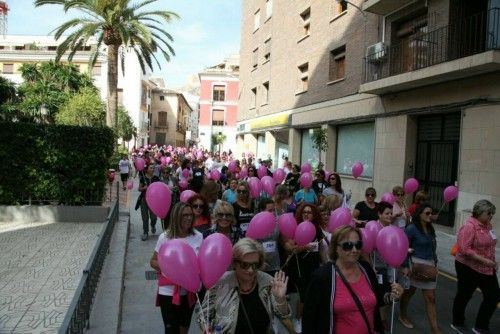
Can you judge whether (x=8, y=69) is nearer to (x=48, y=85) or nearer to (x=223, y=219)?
(x=48, y=85)

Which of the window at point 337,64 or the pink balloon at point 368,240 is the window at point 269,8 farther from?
the pink balloon at point 368,240

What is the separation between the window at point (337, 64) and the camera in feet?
62.6

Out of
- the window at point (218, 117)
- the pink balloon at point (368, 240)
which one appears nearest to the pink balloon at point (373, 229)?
the pink balloon at point (368, 240)

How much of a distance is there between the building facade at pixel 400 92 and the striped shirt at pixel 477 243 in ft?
20.5

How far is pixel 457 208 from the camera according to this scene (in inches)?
469

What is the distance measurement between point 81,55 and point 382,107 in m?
49.3

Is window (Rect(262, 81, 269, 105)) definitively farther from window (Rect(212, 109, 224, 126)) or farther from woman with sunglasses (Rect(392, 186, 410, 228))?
window (Rect(212, 109, 224, 126))

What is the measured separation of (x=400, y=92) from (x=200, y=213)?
1112 centimetres

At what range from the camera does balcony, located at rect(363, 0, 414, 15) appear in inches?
561

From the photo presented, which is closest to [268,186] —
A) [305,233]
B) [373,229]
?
[305,233]

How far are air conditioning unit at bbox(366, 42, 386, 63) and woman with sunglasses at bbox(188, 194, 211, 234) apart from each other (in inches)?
459

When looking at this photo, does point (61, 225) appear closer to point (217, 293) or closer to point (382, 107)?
point (217, 293)

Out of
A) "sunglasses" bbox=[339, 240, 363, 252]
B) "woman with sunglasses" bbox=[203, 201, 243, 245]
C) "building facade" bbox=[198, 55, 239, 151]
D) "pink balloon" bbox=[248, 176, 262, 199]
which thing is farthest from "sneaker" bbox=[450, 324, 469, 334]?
"building facade" bbox=[198, 55, 239, 151]

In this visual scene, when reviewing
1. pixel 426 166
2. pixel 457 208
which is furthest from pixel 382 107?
pixel 457 208
